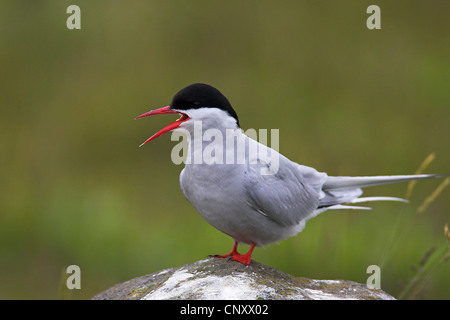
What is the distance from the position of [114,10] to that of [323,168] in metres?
3.36

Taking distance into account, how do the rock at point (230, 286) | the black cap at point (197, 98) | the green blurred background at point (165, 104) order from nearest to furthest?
1. the rock at point (230, 286)
2. the black cap at point (197, 98)
3. the green blurred background at point (165, 104)

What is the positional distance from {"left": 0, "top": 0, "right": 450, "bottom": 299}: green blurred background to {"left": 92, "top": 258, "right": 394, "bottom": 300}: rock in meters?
2.07

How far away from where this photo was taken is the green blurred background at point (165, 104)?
5.94 meters

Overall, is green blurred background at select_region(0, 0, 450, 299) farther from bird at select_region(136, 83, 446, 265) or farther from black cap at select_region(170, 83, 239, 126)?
black cap at select_region(170, 83, 239, 126)

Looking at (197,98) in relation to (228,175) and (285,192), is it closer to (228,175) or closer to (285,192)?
(228,175)

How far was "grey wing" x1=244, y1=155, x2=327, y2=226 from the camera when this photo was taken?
325 cm

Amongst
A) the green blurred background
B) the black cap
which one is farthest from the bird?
the green blurred background

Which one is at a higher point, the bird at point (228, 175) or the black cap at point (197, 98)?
the black cap at point (197, 98)

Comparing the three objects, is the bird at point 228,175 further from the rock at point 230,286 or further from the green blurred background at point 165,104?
the green blurred background at point 165,104

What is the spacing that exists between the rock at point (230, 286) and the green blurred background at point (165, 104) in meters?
2.07

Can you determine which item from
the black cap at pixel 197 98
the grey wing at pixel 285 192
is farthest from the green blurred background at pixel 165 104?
the black cap at pixel 197 98

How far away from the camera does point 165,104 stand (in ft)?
23.6

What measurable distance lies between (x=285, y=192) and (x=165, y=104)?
395 centimetres

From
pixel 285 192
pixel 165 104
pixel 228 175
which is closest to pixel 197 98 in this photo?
pixel 228 175
